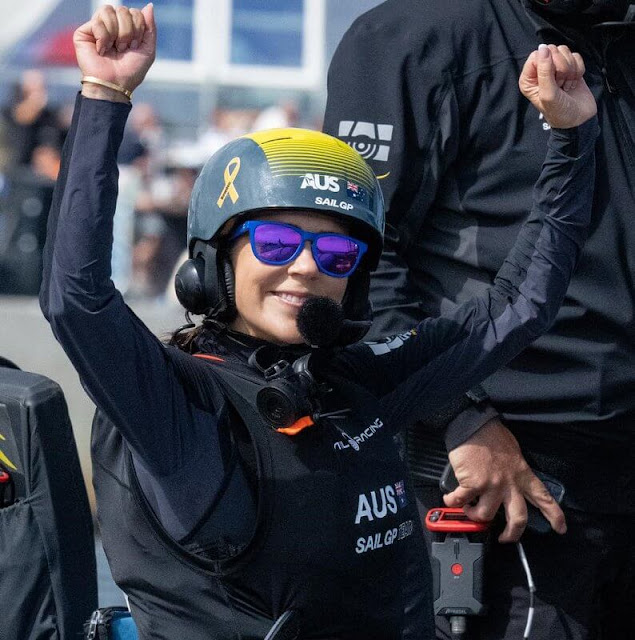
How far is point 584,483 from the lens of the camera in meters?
2.91

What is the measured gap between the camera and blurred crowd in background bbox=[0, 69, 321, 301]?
27.3 feet

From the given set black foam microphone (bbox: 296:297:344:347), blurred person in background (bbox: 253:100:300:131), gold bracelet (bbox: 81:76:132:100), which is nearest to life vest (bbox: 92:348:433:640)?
black foam microphone (bbox: 296:297:344:347)

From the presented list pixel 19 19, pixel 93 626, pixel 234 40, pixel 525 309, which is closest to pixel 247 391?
pixel 93 626

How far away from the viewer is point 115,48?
2004mm

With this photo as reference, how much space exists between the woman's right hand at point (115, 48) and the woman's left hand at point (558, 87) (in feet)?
2.74

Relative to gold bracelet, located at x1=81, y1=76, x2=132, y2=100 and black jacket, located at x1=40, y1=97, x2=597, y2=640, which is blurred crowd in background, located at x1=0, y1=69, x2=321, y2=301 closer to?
black jacket, located at x1=40, y1=97, x2=597, y2=640

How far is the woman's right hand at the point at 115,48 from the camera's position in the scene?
1.96m


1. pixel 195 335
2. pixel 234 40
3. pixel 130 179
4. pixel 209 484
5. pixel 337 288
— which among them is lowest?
pixel 130 179

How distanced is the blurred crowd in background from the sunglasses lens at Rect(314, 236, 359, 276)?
5732 millimetres

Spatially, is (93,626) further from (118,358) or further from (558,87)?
(558,87)

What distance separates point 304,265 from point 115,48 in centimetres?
50

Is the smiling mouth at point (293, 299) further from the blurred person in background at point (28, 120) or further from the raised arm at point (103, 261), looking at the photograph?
the blurred person in background at point (28, 120)

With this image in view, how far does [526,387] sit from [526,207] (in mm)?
394

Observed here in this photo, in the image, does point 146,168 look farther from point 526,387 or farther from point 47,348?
point 526,387
